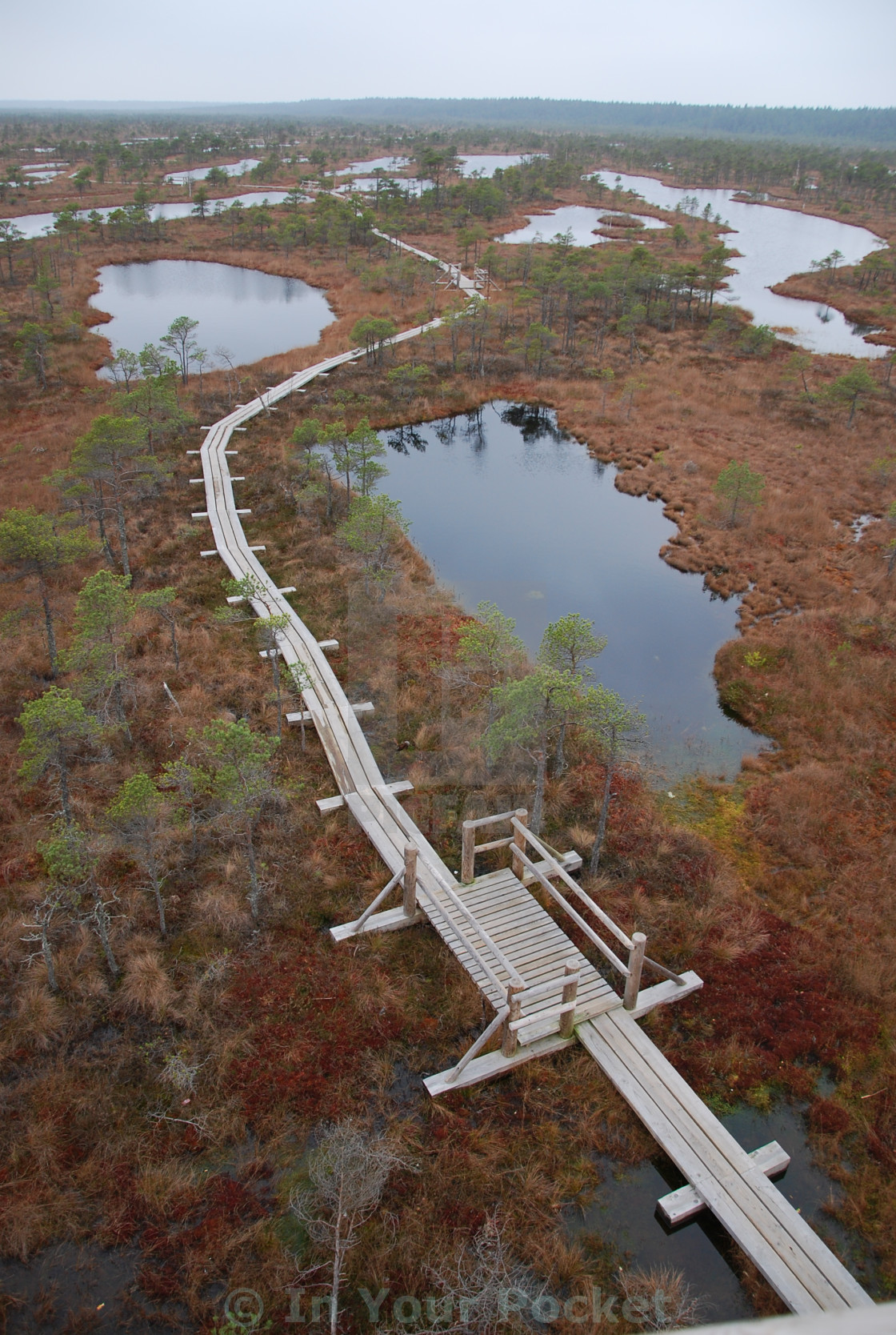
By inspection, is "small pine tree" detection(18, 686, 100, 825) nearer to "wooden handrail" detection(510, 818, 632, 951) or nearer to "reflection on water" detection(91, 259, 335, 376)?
"wooden handrail" detection(510, 818, 632, 951)

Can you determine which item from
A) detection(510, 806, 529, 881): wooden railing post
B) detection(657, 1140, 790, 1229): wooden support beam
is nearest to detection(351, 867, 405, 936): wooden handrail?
detection(510, 806, 529, 881): wooden railing post

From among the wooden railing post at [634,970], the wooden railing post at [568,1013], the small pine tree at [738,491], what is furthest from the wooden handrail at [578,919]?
the small pine tree at [738,491]

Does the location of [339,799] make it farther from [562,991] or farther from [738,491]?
[738,491]

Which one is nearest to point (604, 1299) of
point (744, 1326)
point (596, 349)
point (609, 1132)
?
point (609, 1132)

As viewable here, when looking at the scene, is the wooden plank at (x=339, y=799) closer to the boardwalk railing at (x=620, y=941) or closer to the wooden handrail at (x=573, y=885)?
the wooden handrail at (x=573, y=885)

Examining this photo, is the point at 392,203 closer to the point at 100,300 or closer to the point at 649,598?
the point at 100,300

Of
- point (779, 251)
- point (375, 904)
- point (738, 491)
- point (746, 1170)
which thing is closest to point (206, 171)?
point (779, 251)
